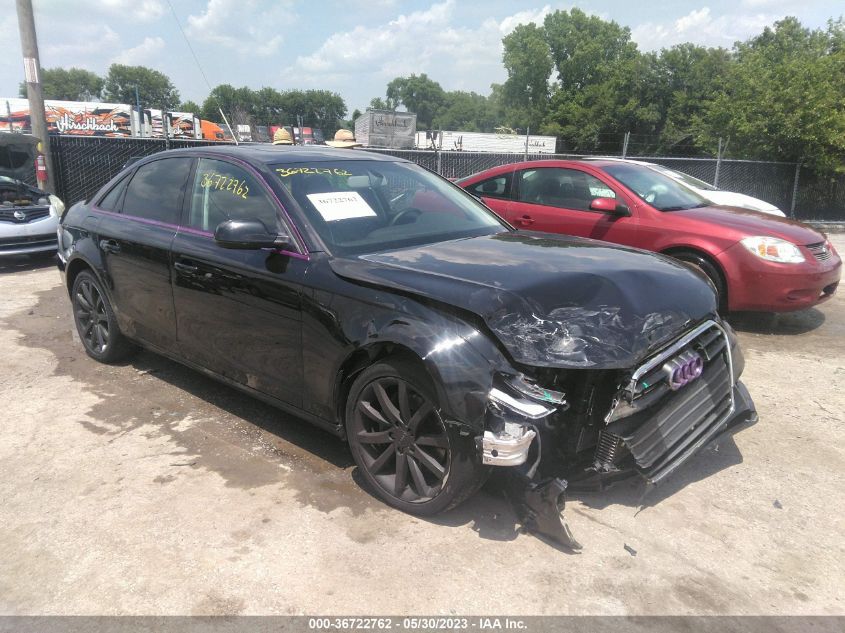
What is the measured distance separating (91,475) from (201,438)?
62cm

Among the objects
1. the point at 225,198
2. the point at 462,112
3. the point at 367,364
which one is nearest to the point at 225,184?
the point at 225,198

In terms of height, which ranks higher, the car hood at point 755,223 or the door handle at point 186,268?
the car hood at point 755,223

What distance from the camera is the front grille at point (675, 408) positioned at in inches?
106

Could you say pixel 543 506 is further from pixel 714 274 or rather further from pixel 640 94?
pixel 640 94

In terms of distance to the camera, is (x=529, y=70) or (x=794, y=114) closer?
(x=794, y=114)

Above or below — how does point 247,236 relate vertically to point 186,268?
above

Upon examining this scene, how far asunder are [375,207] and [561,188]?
3563 mm

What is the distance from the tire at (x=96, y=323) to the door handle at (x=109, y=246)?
318 millimetres

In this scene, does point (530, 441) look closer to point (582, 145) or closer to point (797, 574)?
point (797, 574)

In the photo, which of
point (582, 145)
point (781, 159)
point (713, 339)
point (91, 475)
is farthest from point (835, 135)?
point (582, 145)

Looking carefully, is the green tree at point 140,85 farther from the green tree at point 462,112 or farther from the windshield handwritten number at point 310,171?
the windshield handwritten number at point 310,171

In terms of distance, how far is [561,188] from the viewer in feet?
21.9

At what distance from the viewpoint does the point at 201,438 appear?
Answer: 3.78 m

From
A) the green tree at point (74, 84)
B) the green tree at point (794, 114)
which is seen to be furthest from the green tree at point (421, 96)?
the green tree at point (794, 114)
